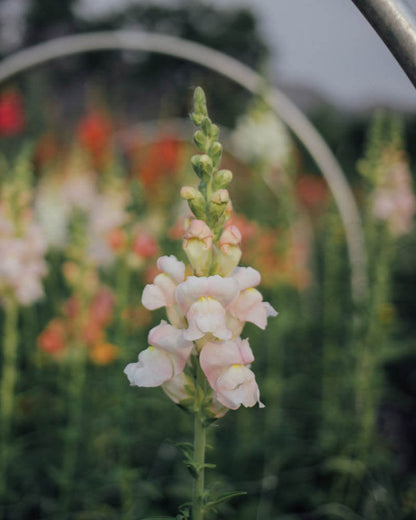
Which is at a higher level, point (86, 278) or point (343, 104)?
point (343, 104)

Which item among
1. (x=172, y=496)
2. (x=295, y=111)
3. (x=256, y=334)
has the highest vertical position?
(x=295, y=111)

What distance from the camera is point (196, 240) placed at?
2.83ft

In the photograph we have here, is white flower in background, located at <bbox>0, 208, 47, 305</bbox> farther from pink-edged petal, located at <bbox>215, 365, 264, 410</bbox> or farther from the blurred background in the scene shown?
pink-edged petal, located at <bbox>215, 365, 264, 410</bbox>

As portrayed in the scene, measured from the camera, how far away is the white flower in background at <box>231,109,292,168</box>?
12.3 feet

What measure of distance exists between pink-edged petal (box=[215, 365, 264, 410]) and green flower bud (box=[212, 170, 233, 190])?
26 cm

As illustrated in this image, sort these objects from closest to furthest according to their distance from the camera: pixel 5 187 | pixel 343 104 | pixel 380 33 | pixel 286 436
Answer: pixel 380 33 → pixel 5 187 → pixel 286 436 → pixel 343 104

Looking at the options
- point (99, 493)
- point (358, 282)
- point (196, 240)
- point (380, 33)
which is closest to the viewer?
point (380, 33)

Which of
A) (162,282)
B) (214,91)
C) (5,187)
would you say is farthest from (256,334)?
(214,91)

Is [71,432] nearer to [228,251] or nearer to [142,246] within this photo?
[142,246]

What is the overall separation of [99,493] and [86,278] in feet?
2.63

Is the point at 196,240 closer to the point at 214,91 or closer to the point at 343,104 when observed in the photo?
the point at 214,91

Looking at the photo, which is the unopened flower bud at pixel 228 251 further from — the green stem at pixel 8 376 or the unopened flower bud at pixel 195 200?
the green stem at pixel 8 376

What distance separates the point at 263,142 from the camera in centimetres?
382

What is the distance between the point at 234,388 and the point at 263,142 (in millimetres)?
3143
